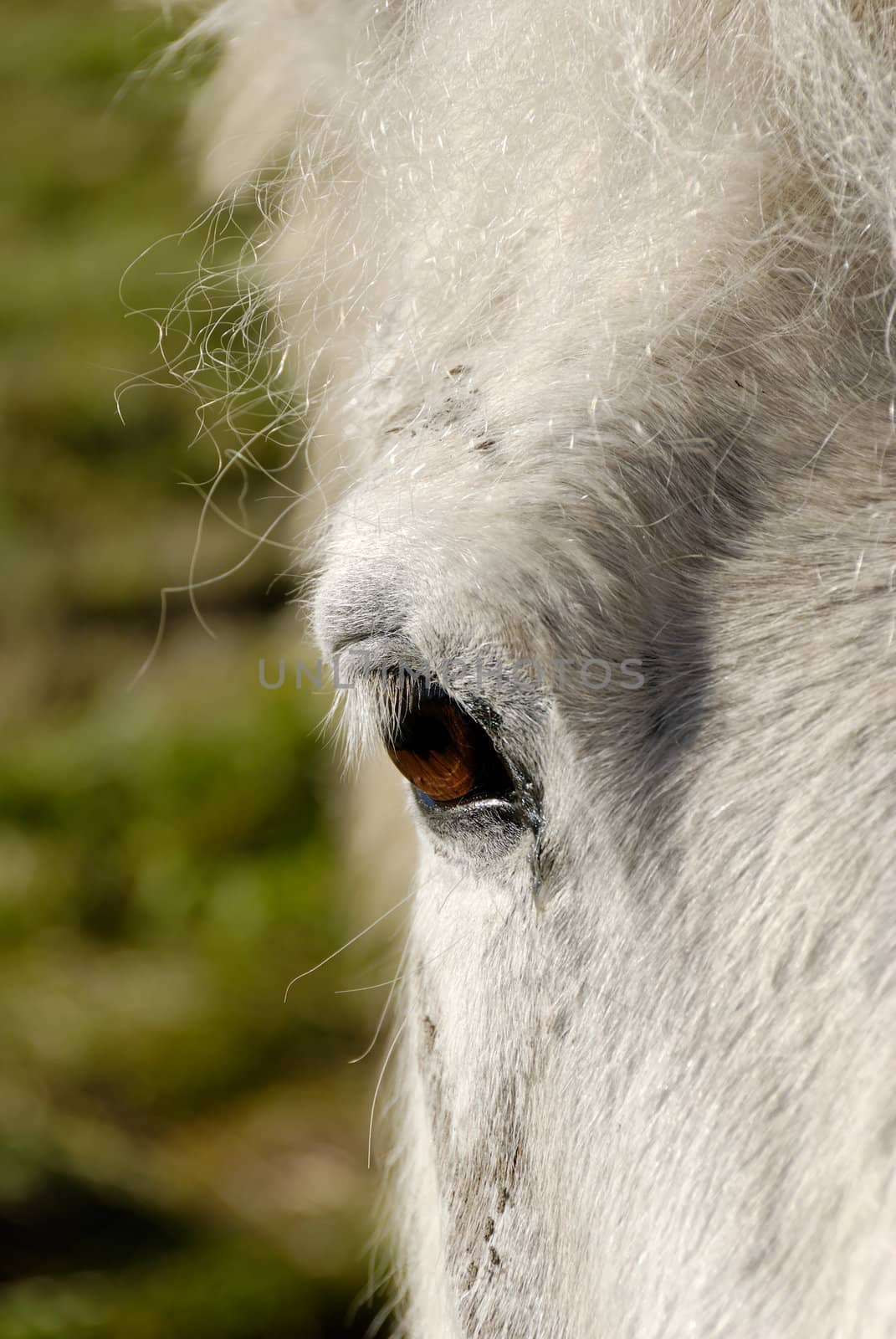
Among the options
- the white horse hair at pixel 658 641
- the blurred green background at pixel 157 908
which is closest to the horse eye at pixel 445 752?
the white horse hair at pixel 658 641

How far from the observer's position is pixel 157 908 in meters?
3.65

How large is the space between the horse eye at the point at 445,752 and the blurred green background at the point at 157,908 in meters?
0.54

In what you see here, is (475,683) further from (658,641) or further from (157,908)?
(157,908)

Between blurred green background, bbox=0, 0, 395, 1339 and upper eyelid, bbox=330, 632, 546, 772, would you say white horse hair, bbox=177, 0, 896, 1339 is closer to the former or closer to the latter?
upper eyelid, bbox=330, 632, 546, 772

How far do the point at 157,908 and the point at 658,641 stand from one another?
3055 millimetres

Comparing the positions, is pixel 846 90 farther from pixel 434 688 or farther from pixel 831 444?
pixel 434 688

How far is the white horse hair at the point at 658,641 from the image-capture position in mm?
701

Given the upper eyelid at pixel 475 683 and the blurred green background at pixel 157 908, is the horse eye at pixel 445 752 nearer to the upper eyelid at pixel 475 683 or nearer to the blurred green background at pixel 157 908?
the upper eyelid at pixel 475 683

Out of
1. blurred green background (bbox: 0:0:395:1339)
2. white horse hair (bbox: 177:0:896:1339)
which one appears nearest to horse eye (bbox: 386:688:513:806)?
white horse hair (bbox: 177:0:896:1339)

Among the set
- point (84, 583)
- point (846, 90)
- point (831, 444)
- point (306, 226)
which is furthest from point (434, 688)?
point (84, 583)

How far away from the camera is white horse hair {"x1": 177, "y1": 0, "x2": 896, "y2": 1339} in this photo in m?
0.70

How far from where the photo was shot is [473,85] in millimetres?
994

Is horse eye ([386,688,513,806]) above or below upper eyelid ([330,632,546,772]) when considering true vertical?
below

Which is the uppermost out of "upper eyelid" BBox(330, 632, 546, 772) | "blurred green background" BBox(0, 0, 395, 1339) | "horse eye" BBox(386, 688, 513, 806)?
"upper eyelid" BBox(330, 632, 546, 772)
